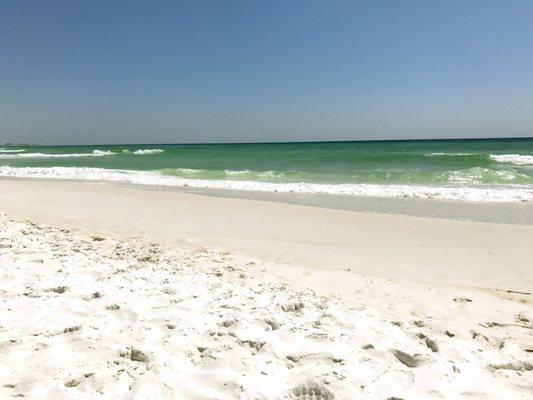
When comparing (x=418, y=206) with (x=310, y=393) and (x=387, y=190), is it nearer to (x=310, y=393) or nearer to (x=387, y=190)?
(x=387, y=190)

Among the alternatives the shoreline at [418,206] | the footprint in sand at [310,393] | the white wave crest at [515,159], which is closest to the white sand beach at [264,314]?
the footprint in sand at [310,393]

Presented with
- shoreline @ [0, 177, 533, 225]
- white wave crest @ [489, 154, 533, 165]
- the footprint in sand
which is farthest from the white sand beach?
white wave crest @ [489, 154, 533, 165]

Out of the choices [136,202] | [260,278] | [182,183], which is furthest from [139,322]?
[182,183]

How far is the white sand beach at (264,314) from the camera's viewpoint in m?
2.65

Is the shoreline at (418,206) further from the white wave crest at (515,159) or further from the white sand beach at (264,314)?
the white wave crest at (515,159)

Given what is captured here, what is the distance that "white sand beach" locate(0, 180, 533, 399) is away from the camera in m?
2.65

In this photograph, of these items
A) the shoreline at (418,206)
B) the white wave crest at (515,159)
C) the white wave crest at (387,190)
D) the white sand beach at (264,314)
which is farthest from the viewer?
the white wave crest at (515,159)

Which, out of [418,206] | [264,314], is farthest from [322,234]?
[418,206]

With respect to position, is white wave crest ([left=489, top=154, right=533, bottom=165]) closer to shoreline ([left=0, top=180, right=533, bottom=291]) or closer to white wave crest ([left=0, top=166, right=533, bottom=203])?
white wave crest ([left=0, top=166, right=533, bottom=203])

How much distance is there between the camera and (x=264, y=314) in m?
3.64

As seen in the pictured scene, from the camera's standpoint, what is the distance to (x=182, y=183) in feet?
56.3

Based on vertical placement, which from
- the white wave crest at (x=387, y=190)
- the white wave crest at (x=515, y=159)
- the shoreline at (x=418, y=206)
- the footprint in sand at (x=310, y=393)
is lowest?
the shoreline at (x=418, y=206)

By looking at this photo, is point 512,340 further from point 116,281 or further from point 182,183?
point 182,183

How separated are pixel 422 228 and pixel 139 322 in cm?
608
